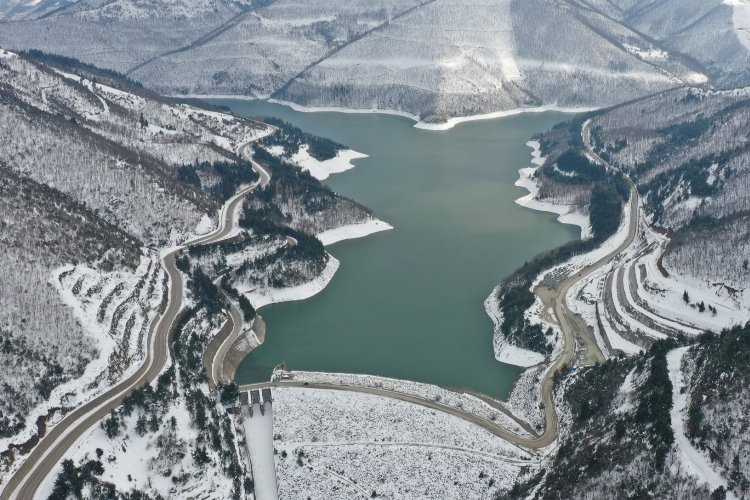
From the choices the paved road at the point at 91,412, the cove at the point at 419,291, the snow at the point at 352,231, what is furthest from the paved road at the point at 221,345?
the snow at the point at 352,231

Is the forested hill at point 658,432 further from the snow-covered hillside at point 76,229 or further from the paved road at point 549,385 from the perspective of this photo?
the snow-covered hillside at point 76,229

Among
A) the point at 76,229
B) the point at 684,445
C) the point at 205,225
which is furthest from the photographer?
the point at 205,225

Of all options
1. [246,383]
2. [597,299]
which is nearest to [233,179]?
[246,383]

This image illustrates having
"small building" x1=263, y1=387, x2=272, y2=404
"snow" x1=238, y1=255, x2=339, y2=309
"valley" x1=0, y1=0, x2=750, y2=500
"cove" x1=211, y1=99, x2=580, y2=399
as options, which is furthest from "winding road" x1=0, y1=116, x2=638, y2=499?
"snow" x1=238, y1=255, x2=339, y2=309

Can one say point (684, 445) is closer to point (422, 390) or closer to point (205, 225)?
point (422, 390)

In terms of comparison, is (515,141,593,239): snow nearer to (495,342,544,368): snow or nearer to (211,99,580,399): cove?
(211,99,580,399): cove

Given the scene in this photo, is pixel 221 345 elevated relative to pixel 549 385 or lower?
elevated

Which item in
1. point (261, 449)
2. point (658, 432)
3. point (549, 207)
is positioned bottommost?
point (658, 432)

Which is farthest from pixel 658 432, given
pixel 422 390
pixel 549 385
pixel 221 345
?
pixel 221 345

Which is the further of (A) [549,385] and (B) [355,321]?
(B) [355,321]
